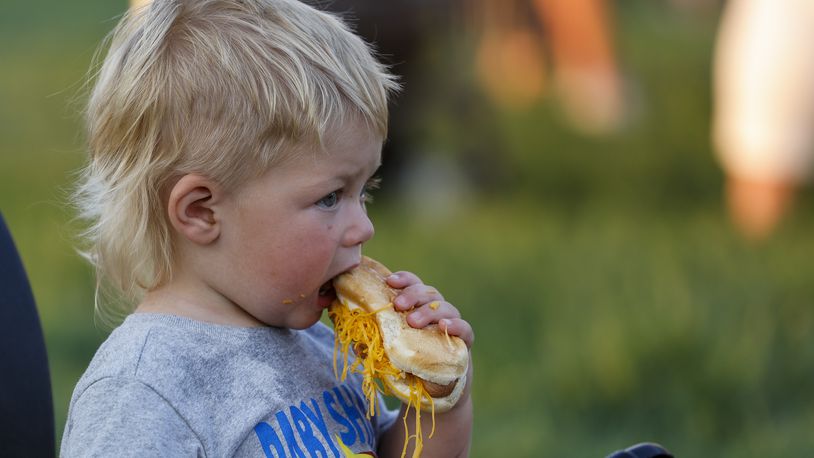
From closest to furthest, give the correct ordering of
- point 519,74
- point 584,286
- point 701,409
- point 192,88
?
point 192,88, point 701,409, point 584,286, point 519,74

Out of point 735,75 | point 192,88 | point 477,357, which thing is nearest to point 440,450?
point 192,88

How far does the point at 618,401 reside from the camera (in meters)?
3.99

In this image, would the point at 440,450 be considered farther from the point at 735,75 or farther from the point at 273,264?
the point at 735,75

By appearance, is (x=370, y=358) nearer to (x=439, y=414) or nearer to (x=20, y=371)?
(x=439, y=414)

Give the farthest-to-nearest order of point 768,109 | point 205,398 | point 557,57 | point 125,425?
point 557,57
point 768,109
point 205,398
point 125,425

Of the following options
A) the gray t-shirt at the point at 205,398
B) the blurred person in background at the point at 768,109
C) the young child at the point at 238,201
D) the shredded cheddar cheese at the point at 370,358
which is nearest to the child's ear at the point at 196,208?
the young child at the point at 238,201

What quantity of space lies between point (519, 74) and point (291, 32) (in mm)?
8691

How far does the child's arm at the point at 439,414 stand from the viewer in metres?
1.89

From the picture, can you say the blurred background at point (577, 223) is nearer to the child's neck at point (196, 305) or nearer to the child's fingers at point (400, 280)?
the child's neck at point (196, 305)

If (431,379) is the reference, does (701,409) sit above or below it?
below

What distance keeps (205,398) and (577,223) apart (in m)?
4.57

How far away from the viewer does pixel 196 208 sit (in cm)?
186

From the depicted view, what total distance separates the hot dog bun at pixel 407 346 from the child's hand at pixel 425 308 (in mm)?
10

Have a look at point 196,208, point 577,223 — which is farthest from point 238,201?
point 577,223
